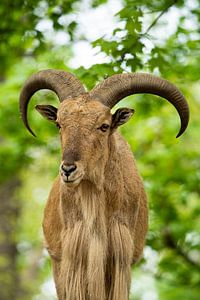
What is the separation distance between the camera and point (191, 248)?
20.6 metres

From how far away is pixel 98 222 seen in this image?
11.3 meters

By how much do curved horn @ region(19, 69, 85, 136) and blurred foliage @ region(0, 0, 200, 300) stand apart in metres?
1.07

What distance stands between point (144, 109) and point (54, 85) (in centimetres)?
697

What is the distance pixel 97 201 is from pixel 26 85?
2.08 meters

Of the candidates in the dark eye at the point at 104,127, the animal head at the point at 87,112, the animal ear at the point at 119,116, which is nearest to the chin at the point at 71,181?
the animal head at the point at 87,112

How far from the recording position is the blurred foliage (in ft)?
42.8

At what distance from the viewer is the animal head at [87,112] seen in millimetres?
10297

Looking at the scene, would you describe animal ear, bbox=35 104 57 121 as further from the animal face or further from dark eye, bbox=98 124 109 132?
dark eye, bbox=98 124 109 132

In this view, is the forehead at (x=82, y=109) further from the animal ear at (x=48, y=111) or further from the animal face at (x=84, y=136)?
the animal ear at (x=48, y=111)

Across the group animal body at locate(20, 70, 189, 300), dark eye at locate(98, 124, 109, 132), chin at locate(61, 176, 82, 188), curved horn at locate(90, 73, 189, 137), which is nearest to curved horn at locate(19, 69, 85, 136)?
animal body at locate(20, 70, 189, 300)

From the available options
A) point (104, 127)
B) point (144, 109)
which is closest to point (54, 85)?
point (104, 127)

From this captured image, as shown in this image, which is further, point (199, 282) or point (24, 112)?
point (199, 282)

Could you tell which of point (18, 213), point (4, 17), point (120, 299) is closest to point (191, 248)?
point (4, 17)

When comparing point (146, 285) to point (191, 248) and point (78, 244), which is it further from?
point (78, 244)
